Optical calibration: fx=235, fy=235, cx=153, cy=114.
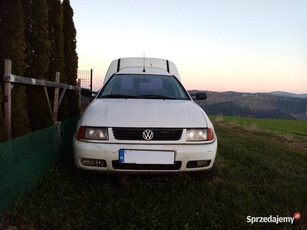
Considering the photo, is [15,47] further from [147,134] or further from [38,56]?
[147,134]

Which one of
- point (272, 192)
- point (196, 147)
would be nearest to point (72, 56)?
point (196, 147)

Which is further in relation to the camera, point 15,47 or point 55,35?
point 55,35

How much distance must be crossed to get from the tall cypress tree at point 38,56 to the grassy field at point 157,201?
2.40 meters

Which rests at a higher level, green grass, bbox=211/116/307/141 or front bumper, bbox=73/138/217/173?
front bumper, bbox=73/138/217/173

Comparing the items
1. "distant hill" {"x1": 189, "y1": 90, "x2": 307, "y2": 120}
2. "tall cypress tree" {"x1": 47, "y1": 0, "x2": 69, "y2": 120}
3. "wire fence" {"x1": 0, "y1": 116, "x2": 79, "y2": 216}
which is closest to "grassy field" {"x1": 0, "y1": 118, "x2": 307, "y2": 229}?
"wire fence" {"x1": 0, "y1": 116, "x2": 79, "y2": 216}

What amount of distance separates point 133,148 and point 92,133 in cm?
56

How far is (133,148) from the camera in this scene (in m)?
2.76

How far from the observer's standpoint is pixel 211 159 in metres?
3.00

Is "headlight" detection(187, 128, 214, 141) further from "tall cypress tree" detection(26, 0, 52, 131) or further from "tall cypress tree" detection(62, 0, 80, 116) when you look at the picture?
"tall cypress tree" detection(62, 0, 80, 116)

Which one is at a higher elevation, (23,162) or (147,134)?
(147,134)

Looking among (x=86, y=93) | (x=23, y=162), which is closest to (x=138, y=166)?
(x=23, y=162)

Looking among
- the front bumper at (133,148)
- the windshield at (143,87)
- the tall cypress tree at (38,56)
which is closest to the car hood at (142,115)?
the front bumper at (133,148)

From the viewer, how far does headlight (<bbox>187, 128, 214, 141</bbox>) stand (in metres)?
2.91

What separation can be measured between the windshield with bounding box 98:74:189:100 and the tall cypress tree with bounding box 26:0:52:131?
2.54 metres
